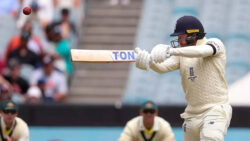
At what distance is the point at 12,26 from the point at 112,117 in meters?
4.34

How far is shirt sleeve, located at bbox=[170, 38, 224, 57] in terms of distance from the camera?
646 cm

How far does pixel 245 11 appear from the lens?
14.3 metres

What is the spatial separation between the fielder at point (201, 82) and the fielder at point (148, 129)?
2.43m

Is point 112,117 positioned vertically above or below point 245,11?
below

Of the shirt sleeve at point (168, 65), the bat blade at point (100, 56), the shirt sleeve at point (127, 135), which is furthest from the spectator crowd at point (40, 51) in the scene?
the bat blade at point (100, 56)

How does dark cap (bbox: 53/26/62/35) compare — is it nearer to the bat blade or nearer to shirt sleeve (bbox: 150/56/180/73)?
shirt sleeve (bbox: 150/56/180/73)

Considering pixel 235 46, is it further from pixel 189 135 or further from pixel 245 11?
pixel 189 135

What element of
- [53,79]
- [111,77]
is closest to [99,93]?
[111,77]

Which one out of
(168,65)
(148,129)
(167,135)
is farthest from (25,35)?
(168,65)

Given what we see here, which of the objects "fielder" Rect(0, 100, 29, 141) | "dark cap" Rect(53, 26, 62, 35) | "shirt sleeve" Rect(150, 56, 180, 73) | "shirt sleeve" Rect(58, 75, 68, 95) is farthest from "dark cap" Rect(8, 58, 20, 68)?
"shirt sleeve" Rect(150, 56, 180, 73)

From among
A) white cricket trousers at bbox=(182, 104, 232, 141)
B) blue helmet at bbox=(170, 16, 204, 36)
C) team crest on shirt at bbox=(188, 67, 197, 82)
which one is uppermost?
blue helmet at bbox=(170, 16, 204, 36)

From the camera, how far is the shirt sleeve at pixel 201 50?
6.46 metres

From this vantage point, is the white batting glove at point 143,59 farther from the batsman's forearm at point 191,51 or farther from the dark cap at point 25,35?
the dark cap at point 25,35

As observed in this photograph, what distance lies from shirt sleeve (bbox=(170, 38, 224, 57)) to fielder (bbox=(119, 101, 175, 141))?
9.12 feet
